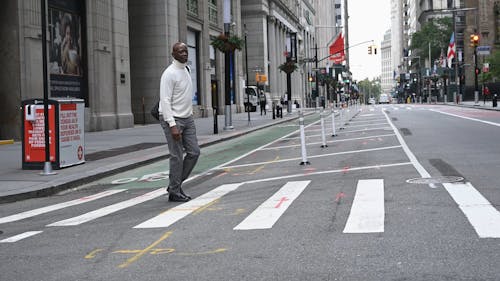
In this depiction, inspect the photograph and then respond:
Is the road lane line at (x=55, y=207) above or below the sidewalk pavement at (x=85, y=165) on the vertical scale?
below

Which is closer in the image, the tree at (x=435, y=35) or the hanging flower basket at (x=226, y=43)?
the hanging flower basket at (x=226, y=43)

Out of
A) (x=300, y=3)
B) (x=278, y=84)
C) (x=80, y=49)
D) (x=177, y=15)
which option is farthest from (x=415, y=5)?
(x=80, y=49)

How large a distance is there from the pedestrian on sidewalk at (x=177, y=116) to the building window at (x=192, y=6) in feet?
109

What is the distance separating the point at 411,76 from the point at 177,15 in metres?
133

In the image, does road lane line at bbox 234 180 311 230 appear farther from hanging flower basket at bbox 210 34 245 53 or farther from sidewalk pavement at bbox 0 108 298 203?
hanging flower basket at bbox 210 34 245 53

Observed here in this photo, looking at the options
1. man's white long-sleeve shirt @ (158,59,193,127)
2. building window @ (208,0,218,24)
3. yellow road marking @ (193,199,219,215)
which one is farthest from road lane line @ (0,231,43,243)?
building window @ (208,0,218,24)

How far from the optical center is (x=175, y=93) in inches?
337

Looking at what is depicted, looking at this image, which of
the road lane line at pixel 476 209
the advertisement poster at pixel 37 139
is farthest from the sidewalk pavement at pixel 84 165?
the road lane line at pixel 476 209

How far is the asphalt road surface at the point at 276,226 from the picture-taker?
4.89m

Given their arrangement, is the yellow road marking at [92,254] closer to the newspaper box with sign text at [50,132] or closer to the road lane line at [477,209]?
the road lane line at [477,209]

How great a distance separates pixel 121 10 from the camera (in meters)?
30.0

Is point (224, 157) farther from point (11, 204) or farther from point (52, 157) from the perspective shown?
point (11, 204)

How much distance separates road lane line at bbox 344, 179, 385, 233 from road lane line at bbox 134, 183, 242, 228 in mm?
2051

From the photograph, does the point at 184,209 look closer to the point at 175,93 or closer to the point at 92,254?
the point at 175,93
